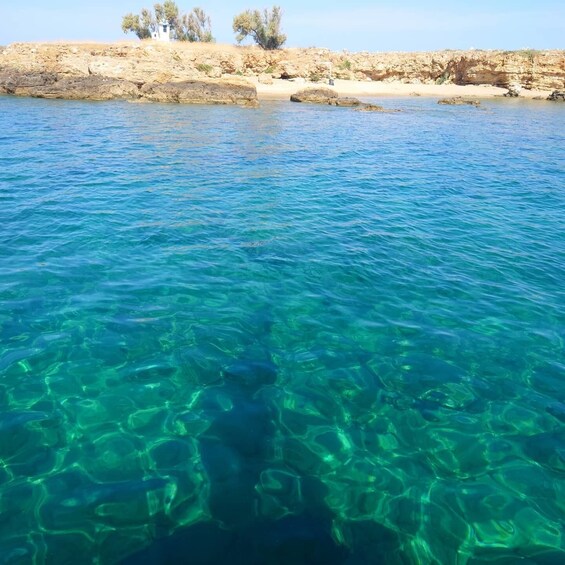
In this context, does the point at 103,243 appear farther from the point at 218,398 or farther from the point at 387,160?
the point at 387,160

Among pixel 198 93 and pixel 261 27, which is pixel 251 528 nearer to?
pixel 198 93

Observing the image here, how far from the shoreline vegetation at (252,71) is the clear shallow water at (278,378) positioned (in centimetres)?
3760

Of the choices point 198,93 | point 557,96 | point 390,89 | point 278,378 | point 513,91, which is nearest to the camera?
point 278,378

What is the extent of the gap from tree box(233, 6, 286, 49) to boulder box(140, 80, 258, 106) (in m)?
34.8

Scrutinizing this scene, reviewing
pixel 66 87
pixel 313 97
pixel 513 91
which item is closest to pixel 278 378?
pixel 66 87

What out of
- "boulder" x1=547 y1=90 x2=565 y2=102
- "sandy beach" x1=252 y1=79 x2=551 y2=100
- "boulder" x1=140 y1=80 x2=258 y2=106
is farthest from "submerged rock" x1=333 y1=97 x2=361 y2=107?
"boulder" x1=547 y1=90 x2=565 y2=102

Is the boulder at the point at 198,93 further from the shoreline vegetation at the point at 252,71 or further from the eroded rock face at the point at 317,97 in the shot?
the eroded rock face at the point at 317,97

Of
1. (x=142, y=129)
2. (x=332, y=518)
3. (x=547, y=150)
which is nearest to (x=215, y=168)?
(x=142, y=129)

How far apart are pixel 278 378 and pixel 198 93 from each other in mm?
46651

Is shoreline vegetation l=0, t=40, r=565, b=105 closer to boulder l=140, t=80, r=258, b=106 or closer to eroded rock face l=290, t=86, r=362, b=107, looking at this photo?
boulder l=140, t=80, r=258, b=106

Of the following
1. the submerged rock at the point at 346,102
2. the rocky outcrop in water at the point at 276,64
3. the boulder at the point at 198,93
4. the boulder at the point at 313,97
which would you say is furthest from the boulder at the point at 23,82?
the submerged rock at the point at 346,102

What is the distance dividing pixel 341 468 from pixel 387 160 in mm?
20425

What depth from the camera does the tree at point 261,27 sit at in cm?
7412

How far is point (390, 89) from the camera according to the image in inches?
2714
